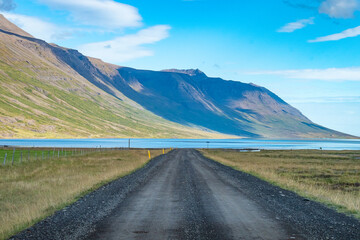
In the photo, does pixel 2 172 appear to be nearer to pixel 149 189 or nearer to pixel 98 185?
pixel 98 185

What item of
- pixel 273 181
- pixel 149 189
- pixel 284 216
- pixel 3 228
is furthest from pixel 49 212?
pixel 273 181

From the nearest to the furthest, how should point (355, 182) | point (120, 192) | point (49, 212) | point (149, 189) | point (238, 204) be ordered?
point (49, 212) < point (238, 204) < point (120, 192) < point (149, 189) < point (355, 182)

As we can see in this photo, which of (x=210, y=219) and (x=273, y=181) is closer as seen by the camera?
(x=210, y=219)

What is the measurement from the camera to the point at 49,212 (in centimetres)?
1430

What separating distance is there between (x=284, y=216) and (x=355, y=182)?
19.9m

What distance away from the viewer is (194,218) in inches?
506

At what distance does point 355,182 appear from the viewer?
29.9 m

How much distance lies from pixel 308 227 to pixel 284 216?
1.84 meters

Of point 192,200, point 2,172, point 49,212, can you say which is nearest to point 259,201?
point 192,200

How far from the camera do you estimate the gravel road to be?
1059cm

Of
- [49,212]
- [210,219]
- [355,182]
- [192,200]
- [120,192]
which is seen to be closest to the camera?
[210,219]

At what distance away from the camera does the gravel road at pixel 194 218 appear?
10.6m

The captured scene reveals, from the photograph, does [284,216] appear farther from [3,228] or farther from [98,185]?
[98,185]

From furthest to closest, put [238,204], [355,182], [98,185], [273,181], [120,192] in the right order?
[355,182] < [273,181] < [98,185] < [120,192] < [238,204]
